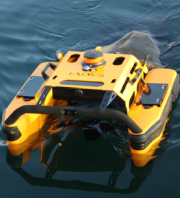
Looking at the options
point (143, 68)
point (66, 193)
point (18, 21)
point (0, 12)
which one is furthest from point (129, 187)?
point (0, 12)

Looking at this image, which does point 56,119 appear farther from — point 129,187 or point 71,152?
point 129,187

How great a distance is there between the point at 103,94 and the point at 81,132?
79 centimetres

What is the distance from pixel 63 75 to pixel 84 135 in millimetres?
878

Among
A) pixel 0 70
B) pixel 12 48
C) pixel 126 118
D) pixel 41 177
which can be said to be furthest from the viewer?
pixel 12 48

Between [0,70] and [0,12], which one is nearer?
[0,70]

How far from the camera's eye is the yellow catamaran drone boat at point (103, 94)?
376 cm

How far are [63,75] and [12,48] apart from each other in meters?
3.17

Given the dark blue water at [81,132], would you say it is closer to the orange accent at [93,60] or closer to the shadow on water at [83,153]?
the shadow on water at [83,153]

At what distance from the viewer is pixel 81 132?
449cm

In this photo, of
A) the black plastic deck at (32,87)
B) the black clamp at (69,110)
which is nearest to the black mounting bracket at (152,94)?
the black clamp at (69,110)

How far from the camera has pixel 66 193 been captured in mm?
3588

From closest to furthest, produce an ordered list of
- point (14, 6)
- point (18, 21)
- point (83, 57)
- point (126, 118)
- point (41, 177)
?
point (126, 118)
point (41, 177)
point (83, 57)
point (18, 21)
point (14, 6)

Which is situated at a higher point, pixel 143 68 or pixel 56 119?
pixel 143 68

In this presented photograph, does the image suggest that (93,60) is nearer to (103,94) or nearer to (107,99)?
(103,94)
